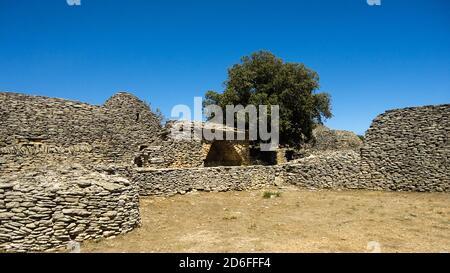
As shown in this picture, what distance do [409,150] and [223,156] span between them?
13.9 metres

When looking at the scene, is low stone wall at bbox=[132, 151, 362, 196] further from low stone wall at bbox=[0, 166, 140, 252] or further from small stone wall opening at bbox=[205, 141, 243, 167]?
low stone wall at bbox=[0, 166, 140, 252]

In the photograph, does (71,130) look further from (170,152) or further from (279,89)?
(279,89)

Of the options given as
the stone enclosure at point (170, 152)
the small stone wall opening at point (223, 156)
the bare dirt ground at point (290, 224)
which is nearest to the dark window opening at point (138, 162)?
the stone enclosure at point (170, 152)

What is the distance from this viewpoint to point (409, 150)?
18.6m

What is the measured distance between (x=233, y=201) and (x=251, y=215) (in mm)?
3170

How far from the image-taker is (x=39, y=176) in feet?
34.1

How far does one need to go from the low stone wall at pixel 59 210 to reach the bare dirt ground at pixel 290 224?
547mm

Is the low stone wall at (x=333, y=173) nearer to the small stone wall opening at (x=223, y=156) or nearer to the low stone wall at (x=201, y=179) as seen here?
the low stone wall at (x=201, y=179)

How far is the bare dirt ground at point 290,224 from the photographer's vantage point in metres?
9.07

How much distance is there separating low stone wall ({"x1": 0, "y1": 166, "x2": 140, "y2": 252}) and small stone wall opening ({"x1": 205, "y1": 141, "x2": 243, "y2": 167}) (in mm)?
15651

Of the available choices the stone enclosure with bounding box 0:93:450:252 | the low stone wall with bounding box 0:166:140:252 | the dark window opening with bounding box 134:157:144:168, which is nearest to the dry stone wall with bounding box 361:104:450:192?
the stone enclosure with bounding box 0:93:450:252
